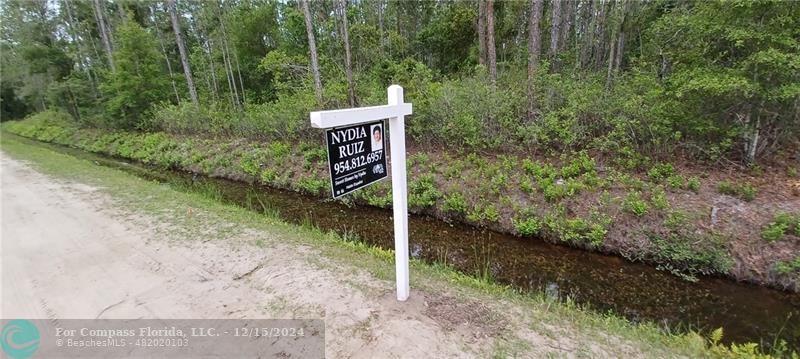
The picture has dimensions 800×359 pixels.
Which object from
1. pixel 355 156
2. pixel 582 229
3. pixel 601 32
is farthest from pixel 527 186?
pixel 601 32

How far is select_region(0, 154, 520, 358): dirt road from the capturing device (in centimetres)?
259

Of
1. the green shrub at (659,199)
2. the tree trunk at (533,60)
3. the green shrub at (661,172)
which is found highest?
the tree trunk at (533,60)

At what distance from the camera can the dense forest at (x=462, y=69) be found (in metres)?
4.91

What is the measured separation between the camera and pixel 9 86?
29172mm

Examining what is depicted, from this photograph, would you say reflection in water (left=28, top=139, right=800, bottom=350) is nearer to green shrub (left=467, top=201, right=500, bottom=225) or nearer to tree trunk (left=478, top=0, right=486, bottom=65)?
green shrub (left=467, top=201, right=500, bottom=225)

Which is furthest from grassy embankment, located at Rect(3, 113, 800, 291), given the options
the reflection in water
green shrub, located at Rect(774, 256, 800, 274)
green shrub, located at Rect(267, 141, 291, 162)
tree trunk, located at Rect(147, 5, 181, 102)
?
tree trunk, located at Rect(147, 5, 181, 102)

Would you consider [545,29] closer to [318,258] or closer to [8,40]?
[318,258]

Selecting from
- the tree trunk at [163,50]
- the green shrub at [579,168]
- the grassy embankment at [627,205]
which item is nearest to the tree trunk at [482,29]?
the grassy embankment at [627,205]

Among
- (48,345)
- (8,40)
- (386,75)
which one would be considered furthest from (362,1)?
(8,40)

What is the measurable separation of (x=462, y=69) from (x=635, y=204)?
11.2m

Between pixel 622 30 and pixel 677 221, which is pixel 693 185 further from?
pixel 622 30

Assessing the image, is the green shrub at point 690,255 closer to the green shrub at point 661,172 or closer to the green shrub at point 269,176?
the green shrub at point 661,172

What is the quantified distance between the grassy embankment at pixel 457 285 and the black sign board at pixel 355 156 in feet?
4.47

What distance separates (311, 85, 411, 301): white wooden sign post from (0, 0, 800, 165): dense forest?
474 cm
